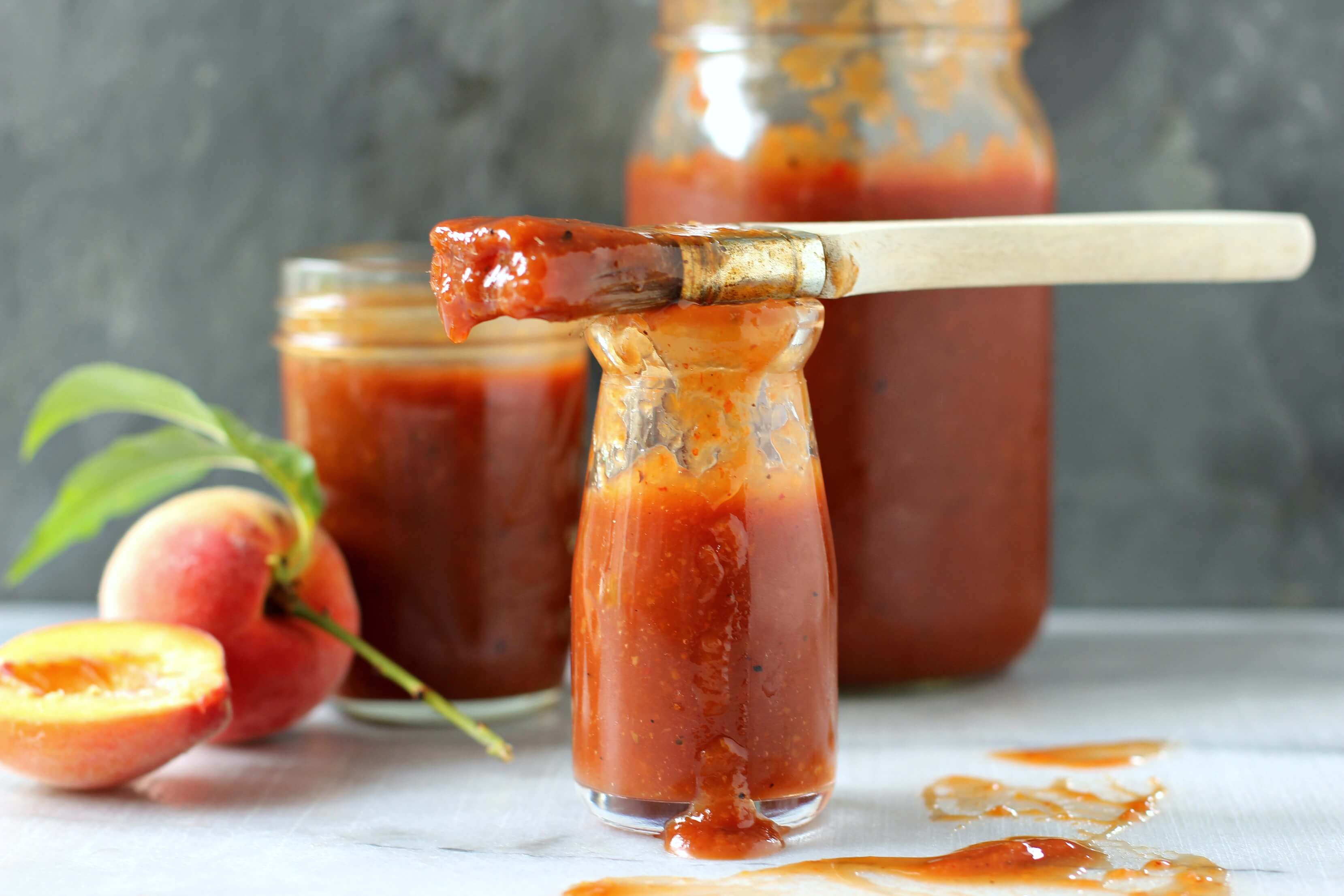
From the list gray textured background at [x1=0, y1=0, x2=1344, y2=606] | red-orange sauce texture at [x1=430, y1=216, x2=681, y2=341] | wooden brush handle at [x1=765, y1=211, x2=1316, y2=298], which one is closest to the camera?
red-orange sauce texture at [x1=430, y1=216, x2=681, y2=341]

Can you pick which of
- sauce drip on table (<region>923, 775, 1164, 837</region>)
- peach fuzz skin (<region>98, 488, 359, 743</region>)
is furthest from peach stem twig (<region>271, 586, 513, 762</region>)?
sauce drip on table (<region>923, 775, 1164, 837</region>)

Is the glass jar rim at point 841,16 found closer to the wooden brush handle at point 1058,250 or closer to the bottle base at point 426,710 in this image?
the wooden brush handle at point 1058,250

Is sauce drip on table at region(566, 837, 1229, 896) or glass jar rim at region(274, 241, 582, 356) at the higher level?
glass jar rim at region(274, 241, 582, 356)

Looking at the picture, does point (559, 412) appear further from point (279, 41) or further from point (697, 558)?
point (279, 41)

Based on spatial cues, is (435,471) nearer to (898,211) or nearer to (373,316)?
(373,316)

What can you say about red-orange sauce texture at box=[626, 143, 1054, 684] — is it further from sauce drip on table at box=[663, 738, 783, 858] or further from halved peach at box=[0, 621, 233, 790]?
halved peach at box=[0, 621, 233, 790]

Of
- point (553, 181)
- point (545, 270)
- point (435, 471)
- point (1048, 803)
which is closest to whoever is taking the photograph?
point (545, 270)

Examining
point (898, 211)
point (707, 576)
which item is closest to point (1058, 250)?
point (898, 211)
